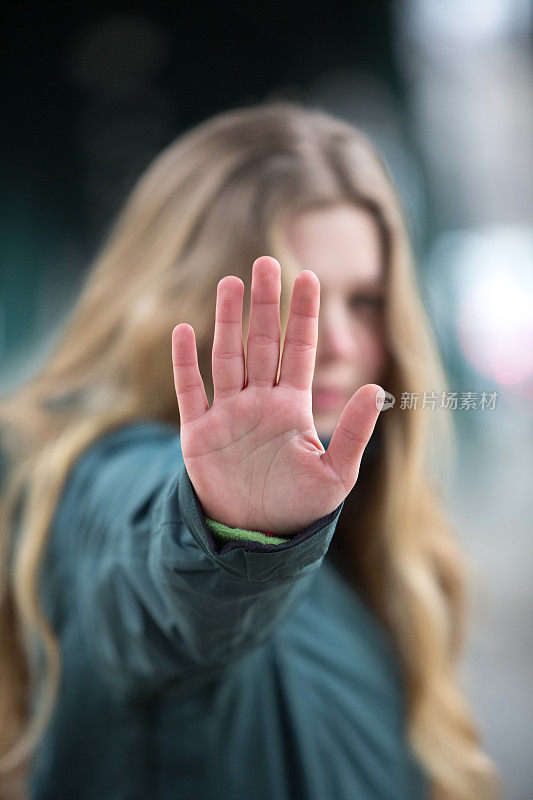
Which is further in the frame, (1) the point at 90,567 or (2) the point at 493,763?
(2) the point at 493,763

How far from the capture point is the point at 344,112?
55cm

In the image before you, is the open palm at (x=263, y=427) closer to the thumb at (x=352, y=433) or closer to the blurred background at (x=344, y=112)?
the thumb at (x=352, y=433)

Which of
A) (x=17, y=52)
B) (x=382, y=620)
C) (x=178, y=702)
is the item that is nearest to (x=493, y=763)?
(x=382, y=620)

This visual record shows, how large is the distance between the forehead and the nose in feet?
0.07

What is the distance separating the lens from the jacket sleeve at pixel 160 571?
0.97 ft

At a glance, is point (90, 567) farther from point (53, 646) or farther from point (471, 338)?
point (471, 338)

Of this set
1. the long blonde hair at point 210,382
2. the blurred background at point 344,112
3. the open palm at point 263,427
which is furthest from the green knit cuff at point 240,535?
the blurred background at point 344,112

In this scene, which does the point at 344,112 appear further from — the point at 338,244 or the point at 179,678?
the point at 179,678

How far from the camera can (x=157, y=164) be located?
564mm

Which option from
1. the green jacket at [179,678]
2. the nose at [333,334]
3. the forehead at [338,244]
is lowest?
the green jacket at [179,678]

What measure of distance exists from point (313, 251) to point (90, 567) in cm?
27

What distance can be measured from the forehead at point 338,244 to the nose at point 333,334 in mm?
21

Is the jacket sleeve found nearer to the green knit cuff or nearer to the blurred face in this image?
the green knit cuff

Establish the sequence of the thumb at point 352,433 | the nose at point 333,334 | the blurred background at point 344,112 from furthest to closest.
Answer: the blurred background at point 344,112
the nose at point 333,334
the thumb at point 352,433
